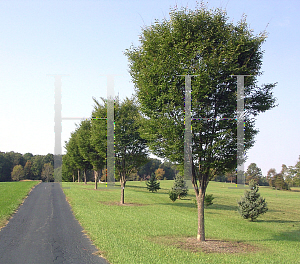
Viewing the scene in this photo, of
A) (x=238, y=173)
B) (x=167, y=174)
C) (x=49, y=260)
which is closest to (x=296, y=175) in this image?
(x=167, y=174)

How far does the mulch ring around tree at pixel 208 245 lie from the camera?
10516mm

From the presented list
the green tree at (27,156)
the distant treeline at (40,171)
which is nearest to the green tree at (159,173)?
the distant treeline at (40,171)

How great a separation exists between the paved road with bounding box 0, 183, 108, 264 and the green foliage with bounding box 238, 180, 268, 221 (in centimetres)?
1421

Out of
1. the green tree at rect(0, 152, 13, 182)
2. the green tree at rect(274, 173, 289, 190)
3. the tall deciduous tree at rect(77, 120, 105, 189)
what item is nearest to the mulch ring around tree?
the tall deciduous tree at rect(77, 120, 105, 189)

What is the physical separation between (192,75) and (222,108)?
2.12 meters

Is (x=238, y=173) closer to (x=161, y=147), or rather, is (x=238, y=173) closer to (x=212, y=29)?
(x=161, y=147)

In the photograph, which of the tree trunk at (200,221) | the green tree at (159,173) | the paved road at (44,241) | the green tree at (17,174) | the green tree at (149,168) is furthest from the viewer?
the green tree at (17,174)

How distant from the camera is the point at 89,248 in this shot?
33.1 ft

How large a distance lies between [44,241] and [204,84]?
32.1 feet

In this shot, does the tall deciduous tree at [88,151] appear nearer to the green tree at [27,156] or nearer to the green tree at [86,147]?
the green tree at [86,147]

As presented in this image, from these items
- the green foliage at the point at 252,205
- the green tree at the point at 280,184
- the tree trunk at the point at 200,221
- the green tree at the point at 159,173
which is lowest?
the green tree at the point at 280,184

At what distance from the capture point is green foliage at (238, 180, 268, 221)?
21297 mm

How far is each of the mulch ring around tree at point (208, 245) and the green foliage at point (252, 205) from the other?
33.2 ft

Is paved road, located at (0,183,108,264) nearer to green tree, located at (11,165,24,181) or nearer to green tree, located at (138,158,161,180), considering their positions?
green tree, located at (138,158,161,180)
